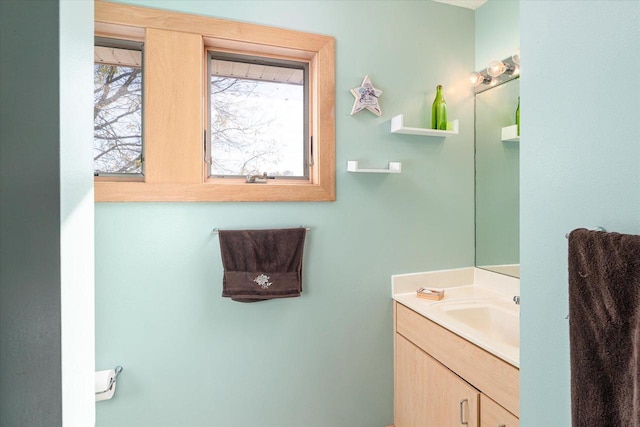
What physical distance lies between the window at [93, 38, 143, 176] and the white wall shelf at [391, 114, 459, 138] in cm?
131

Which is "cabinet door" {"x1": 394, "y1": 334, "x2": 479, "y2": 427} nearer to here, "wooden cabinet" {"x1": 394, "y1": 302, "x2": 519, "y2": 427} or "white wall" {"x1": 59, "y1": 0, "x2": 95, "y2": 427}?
"wooden cabinet" {"x1": 394, "y1": 302, "x2": 519, "y2": 427}

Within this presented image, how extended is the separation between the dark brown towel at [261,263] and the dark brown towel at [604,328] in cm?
110

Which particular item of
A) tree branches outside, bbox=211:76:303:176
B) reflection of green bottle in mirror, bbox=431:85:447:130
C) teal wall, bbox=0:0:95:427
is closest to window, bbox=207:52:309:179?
tree branches outside, bbox=211:76:303:176

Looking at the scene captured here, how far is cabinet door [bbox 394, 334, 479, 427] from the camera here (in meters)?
1.24

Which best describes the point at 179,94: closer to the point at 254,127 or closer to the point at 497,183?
the point at 254,127

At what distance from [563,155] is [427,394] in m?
1.24

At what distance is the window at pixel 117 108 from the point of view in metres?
1.44

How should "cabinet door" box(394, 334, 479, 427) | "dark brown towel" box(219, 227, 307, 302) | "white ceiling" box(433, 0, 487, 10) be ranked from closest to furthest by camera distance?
1. "cabinet door" box(394, 334, 479, 427)
2. "dark brown towel" box(219, 227, 307, 302)
3. "white ceiling" box(433, 0, 487, 10)

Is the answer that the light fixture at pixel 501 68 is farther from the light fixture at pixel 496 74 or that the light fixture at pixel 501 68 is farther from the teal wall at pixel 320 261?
the teal wall at pixel 320 261

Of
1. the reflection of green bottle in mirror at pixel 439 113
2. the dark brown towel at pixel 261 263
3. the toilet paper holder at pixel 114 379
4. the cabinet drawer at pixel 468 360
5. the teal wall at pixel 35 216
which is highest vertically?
the reflection of green bottle in mirror at pixel 439 113

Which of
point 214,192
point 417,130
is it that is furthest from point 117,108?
point 417,130

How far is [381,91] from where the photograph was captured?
67.2 inches

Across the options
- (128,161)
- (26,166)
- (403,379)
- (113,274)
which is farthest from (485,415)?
(128,161)

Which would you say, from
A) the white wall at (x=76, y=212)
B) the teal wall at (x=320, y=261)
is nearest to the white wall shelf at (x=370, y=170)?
the teal wall at (x=320, y=261)
